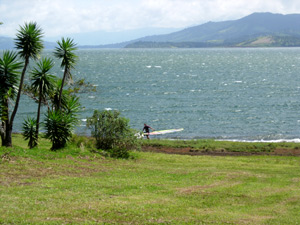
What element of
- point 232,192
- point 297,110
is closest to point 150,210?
point 232,192

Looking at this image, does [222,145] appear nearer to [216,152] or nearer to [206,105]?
[216,152]

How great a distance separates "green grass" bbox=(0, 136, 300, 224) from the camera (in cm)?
1294

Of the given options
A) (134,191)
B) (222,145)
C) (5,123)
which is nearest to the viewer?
(134,191)

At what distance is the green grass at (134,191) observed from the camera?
12938mm

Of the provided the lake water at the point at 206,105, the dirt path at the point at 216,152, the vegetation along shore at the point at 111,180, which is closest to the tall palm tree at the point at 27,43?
the vegetation along shore at the point at 111,180

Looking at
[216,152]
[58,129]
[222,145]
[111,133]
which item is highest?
[58,129]

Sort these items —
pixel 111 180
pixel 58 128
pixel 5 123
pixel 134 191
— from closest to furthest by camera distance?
pixel 134 191 → pixel 111 180 → pixel 5 123 → pixel 58 128

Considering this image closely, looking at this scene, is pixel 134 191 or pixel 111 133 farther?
pixel 111 133

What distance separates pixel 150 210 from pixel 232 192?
485 cm

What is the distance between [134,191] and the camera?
16.5m

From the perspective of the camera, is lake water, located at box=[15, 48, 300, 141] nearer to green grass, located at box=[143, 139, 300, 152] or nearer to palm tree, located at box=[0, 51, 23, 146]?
green grass, located at box=[143, 139, 300, 152]

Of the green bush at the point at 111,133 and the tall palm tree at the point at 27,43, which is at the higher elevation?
the tall palm tree at the point at 27,43

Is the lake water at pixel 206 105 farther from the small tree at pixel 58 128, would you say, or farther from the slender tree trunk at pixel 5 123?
the slender tree trunk at pixel 5 123

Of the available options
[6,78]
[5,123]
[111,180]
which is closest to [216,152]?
[5,123]
